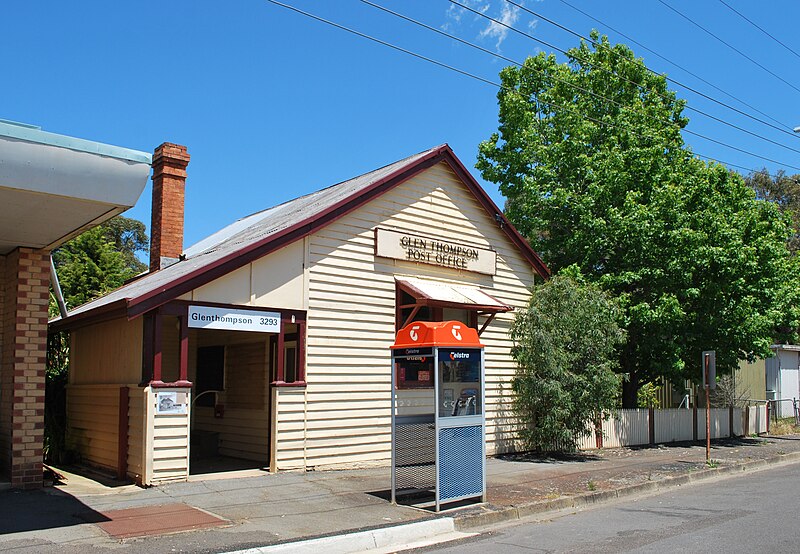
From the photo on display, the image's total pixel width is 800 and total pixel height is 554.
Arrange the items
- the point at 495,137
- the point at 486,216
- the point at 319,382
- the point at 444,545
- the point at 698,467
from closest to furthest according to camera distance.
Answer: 1. the point at 444,545
2. the point at 319,382
3. the point at 698,467
4. the point at 486,216
5. the point at 495,137

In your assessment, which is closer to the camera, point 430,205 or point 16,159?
point 16,159

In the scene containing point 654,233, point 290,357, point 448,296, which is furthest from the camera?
point 654,233

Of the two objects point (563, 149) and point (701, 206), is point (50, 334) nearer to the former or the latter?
point (563, 149)

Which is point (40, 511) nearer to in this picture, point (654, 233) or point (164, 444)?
point (164, 444)

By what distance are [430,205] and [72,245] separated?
557 inches

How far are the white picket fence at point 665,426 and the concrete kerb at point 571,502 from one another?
9.37ft

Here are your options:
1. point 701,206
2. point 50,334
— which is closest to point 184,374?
point 50,334

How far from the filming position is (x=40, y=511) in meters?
9.30

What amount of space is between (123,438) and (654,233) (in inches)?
539

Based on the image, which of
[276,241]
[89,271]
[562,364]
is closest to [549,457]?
[562,364]

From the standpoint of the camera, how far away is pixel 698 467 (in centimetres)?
1545

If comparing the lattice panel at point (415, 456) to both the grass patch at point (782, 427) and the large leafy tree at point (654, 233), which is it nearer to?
the large leafy tree at point (654, 233)

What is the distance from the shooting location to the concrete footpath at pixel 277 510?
8031mm

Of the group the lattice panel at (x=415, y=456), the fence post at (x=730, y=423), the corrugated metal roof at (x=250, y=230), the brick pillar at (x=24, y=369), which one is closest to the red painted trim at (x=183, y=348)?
the corrugated metal roof at (x=250, y=230)
